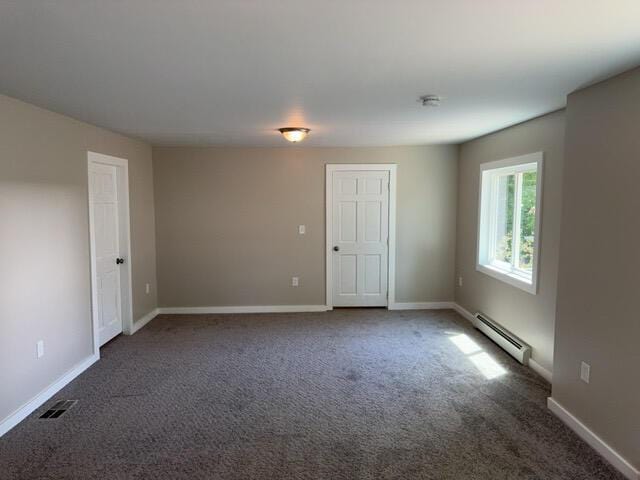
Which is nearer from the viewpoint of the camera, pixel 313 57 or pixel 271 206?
pixel 313 57

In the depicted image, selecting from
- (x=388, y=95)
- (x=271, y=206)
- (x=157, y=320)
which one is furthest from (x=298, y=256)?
(x=388, y=95)

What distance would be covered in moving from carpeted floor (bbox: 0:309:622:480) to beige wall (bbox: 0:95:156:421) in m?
0.32

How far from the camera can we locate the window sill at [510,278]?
3.83m

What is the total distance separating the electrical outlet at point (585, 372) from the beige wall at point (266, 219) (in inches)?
123

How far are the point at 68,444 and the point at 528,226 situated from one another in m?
4.24

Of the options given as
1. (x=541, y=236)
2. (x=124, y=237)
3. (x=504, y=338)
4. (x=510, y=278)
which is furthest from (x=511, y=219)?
(x=124, y=237)

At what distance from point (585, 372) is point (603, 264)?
29.1 inches

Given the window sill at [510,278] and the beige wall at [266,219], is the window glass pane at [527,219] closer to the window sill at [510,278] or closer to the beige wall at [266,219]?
the window sill at [510,278]

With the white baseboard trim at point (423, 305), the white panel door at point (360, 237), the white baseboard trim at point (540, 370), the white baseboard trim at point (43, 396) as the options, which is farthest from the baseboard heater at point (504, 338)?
the white baseboard trim at point (43, 396)

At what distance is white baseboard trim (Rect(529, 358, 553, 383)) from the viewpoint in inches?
138

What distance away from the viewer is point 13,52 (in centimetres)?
197

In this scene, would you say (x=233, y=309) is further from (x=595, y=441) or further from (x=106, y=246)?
(x=595, y=441)

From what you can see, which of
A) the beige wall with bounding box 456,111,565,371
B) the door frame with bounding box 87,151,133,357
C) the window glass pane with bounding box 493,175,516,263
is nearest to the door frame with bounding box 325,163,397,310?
the beige wall with bounding box 456,111,565,371

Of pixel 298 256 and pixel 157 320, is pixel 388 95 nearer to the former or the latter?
pixel 298 256
